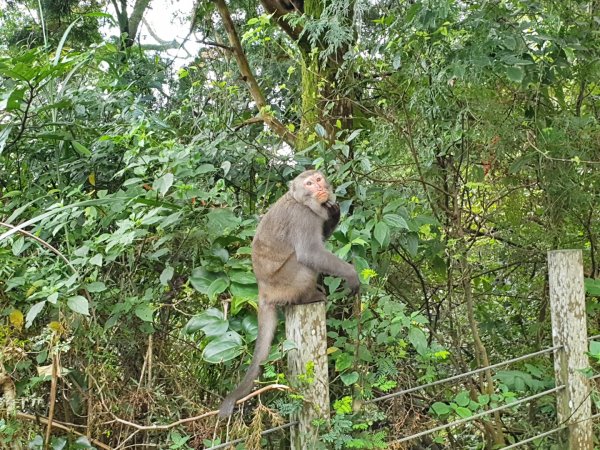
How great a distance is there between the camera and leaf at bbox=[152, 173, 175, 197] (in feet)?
9.20

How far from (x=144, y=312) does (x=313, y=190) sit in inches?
41.2

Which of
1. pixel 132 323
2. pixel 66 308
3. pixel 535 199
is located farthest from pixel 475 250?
pixel 66 308

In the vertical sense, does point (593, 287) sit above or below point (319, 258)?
below

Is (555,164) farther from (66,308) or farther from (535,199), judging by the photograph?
(66,308)

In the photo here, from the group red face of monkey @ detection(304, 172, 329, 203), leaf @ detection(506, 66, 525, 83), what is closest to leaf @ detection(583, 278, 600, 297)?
leaf @ detection(506, 66, 525, 83)

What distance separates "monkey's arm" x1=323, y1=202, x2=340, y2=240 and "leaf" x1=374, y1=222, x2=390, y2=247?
42 cm

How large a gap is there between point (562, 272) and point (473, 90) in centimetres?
110

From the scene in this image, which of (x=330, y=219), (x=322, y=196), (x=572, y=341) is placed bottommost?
(x=572, y=341)

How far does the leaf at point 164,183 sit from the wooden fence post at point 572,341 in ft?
6.64

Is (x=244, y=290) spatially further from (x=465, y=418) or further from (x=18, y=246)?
(x=465, y=418)

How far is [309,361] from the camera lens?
2.33 metres

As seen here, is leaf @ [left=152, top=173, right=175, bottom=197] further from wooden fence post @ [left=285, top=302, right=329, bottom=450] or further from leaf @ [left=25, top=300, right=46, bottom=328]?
wooden fence post @ [left=285, top=302, right=329, bottom=450]

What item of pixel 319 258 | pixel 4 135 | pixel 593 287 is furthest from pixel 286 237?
pixel 593 287

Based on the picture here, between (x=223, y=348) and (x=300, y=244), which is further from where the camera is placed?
(x=300, y=244)
